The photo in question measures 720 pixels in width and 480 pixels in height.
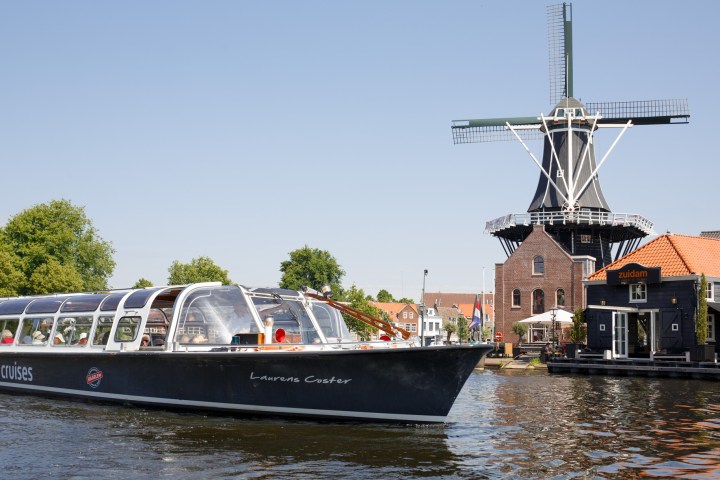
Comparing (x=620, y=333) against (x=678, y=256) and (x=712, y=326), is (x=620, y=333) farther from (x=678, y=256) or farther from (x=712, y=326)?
(x=678, y=256)

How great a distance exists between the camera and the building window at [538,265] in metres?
64.2

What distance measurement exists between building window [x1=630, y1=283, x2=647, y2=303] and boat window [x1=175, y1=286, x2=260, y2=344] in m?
31.6

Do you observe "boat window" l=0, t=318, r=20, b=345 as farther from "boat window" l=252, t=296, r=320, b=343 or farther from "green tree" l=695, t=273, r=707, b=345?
"green tree" l=695, t=273, r=707, b=345

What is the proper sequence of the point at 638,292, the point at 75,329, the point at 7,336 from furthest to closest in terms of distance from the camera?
the point at 638,292 < the point at 7,336 < the point at 75,329

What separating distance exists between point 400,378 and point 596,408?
8776 mm

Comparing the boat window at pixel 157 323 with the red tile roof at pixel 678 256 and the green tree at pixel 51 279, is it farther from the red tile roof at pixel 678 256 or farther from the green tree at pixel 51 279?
the green tree at pixel 51 279

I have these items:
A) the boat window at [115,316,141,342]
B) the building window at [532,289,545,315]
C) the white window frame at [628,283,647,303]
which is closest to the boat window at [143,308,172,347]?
the boat window at [115,316,141,342]

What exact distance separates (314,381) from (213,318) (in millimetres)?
3415

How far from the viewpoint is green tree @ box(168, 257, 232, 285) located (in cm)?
8750

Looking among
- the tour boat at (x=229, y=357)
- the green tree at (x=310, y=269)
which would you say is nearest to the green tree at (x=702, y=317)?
the tour boat at (x=229, y=357)

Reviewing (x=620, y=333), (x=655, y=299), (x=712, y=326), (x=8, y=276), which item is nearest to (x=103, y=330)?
(x=620, y=333)

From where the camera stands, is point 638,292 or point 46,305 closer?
point 46,305

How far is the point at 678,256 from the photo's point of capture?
4469 centimetres

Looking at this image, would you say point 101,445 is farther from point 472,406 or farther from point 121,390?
point 472,406
